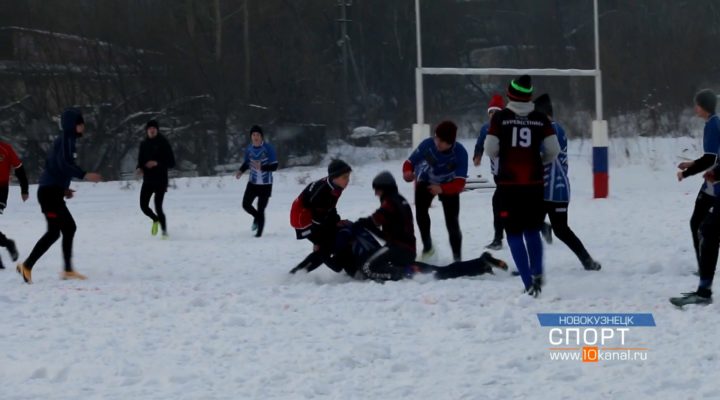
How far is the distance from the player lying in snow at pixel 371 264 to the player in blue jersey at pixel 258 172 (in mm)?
5142

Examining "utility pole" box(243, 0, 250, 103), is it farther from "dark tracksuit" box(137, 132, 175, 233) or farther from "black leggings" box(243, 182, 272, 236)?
"black leggings" box(243, 182, 272, 236)

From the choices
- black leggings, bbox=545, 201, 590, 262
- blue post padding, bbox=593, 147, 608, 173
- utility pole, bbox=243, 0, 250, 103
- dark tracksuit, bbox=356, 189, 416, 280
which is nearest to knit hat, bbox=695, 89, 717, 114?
black leggings, bbox=545, 201, 590, 262

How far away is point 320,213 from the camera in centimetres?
925

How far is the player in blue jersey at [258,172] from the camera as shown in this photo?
14.4 meters

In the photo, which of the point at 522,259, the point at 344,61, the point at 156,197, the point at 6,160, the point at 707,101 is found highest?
the point at 344,61

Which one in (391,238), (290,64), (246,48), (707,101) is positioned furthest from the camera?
(290,64)

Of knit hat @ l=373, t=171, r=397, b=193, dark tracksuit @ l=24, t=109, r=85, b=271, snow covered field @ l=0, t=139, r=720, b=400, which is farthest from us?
dark tracksuit @ l=24, t=109, r=85, b=271

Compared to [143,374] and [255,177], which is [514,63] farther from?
[143,374]

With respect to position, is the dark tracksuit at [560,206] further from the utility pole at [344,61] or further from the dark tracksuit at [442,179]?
the utility pole at [344,61]

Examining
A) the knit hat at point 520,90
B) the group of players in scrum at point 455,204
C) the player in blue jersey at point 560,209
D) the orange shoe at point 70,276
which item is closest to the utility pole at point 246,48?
the group of players in scrum at point 455,204

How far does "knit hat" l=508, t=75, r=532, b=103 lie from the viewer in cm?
774

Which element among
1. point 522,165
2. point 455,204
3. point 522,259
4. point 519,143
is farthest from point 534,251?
point 455,204

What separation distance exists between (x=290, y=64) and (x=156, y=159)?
77.6 feet

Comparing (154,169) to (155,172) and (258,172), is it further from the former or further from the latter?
(258,172)
